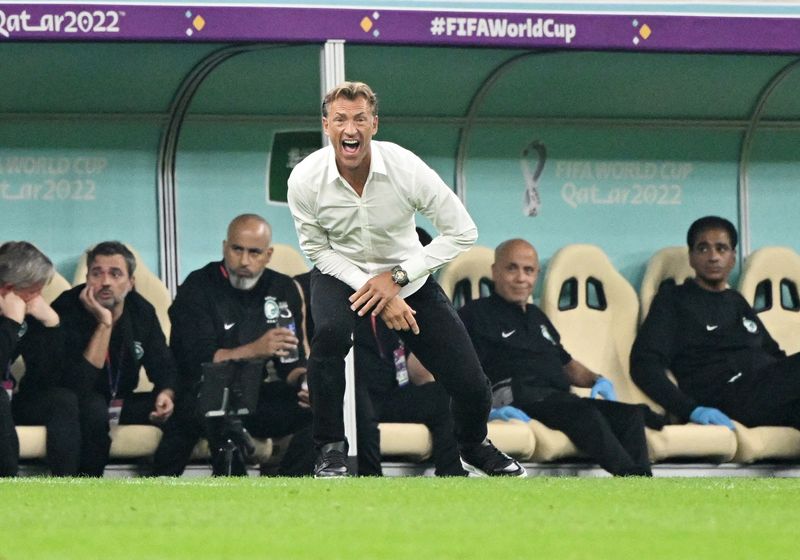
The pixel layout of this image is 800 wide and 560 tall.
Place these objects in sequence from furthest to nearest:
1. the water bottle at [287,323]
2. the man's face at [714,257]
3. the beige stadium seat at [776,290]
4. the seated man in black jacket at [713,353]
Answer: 1. the beige stadium seat at [776,290]
2. the man's face at [714,257]
3. the seated man in black jacket at [713,353]
4. the water bottle at [287,323]

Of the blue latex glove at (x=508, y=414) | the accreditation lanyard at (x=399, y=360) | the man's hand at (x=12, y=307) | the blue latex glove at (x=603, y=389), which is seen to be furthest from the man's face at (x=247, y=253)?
the blue latex glove at (x=603, y=389)

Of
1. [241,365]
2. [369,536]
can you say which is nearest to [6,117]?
[241,365]

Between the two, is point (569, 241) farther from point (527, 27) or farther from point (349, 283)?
point (349, 283)

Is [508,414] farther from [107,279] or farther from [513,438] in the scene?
[107,279]

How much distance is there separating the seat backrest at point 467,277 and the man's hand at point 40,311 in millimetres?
2648

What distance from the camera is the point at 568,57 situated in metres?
11.5

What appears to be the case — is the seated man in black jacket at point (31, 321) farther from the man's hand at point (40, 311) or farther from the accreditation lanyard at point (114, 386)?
the accreditation lanyard at point (114, 386)

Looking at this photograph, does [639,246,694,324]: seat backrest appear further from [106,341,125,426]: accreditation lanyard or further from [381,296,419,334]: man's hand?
[381,296,419,334]: man's hand

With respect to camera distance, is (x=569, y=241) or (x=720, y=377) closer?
(x=720, y=377)

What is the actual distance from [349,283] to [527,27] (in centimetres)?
305

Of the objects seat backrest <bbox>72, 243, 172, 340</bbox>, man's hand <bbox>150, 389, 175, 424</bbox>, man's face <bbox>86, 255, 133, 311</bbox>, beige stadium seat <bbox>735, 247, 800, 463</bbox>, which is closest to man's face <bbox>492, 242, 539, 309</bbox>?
beige stadium seat <bbox>735, 247, 800, 463</bbox>

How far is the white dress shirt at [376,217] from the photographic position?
24.8 feet

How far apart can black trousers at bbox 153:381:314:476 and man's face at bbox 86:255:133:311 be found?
0.71m

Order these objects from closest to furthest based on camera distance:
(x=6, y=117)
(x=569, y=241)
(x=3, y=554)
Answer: (x=3, y=554) → (x=6, y=117) → (x=569, y=241)
